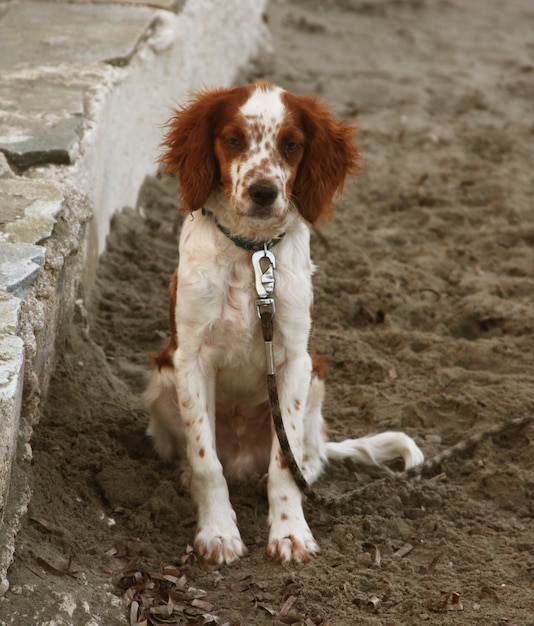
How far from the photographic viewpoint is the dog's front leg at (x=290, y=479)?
3396 mm

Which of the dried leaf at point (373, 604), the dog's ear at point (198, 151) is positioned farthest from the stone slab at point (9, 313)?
the dried leaf at point (373, 604)

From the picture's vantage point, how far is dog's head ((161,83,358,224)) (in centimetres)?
332

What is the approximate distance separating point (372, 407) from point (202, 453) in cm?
108

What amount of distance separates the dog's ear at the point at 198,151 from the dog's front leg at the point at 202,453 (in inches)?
21.9

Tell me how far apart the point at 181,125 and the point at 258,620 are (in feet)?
5.54

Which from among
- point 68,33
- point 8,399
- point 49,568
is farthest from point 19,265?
Result: point 68,33

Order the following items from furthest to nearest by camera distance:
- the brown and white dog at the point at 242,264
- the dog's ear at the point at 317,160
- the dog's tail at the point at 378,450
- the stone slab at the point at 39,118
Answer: the stone slab at the point at 39,118
the dog's tail at the point at 378,450
the dog's ear at the point at 317,160
the brown and white dog at the point at 242,264

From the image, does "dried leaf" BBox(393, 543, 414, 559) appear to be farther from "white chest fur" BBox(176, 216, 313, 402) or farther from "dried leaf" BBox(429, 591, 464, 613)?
"white chest fur" BBox(176, 216, 313, 402)

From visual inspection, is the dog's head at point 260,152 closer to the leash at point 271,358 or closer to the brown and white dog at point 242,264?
the brown and white dog at point 242,264

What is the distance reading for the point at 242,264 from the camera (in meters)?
3.46

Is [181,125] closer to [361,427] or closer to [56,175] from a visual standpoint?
[56,175]

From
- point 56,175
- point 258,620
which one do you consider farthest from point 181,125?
point 258,620

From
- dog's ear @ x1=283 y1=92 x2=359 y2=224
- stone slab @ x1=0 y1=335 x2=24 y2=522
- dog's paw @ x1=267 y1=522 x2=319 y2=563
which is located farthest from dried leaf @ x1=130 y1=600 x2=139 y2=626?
dog's ear @ x1=283 y1=92 x2=359 y2=224

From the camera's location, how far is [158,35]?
18.6ft
